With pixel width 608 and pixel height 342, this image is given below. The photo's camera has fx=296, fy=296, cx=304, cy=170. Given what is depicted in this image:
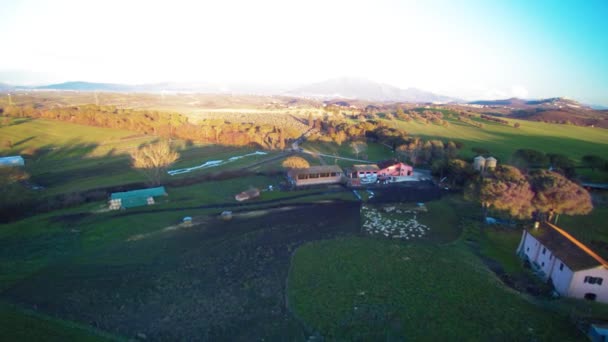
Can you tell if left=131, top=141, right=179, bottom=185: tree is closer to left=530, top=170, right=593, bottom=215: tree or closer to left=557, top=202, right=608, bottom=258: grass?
left=530, top=170, right=593, bottom=215: tree

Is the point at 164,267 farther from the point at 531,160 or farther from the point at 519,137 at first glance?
the point at 519,137

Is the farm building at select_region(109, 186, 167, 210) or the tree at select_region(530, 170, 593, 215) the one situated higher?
the tree at select_region(530, 170, 593, 215)

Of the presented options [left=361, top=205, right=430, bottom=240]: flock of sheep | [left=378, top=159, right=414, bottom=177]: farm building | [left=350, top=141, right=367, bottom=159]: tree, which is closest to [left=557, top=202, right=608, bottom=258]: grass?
[left=361, top=205, right=430, bottom=240]: flock of sheep

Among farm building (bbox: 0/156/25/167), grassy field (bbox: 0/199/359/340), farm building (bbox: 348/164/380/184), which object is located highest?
farm building (bbox: 348/164/380/184)

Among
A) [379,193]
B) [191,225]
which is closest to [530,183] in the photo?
[379,193]

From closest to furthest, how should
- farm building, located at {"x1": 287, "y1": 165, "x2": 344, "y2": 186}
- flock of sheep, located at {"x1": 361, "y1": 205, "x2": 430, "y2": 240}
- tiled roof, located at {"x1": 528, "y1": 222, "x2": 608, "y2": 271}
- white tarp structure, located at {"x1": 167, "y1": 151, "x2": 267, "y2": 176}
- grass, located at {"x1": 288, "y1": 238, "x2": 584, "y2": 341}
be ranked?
grass, located at {"x1": 288, "y1": 238, "x2": 584, "y2": 341}
tiled roof, located at {"x1": 528, "y1": 222, "x2": 608, "y2": 271}
flock of sheep, located at {"x1": 361, "y1": 205, "x2": 430, "y2": 240}
farm building, located at {"x1": 287, "y1": 165, "x2": 344, "y2": 186}
white tarp structure, located at {"x1": 167, "y1": 151, "x2": 267, "y2": 176}

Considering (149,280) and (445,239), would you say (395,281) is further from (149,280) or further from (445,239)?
(149,280)

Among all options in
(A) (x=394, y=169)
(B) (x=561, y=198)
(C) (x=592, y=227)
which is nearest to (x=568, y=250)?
(B) (x=561, y=198)
